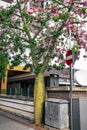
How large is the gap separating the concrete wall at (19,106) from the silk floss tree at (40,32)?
1426mm

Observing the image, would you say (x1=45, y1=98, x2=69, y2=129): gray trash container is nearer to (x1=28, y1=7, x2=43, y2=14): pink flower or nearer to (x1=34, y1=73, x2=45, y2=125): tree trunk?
(x1=34, y1=73, x2=45, y2=125): tree trunk

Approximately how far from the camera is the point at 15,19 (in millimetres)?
11211

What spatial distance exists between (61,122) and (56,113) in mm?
392

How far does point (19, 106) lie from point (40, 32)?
4327 mm

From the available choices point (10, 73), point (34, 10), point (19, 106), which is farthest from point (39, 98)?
point (10, 73)

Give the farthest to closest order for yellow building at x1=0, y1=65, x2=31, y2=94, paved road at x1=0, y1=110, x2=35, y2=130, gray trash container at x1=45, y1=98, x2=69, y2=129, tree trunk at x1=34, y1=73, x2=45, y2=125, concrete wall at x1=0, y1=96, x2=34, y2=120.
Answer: yellow building at x1=0, y1=65, x2=31, y2=94
concrete wall at x1=0, y1=96, x2=34, y2=120
tree trunk at x1=34, y1=73, x2=45, y2=125
paved road at x1=0, y1=110, x2=35, y2=130
gray trash container at x1=45, y1=98, x2=69, y2=129

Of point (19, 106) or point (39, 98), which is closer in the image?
point (39, 98)

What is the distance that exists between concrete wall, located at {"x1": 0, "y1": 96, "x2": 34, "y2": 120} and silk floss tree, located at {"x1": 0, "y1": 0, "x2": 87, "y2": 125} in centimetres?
143

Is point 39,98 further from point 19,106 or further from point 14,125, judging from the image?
point 19,106

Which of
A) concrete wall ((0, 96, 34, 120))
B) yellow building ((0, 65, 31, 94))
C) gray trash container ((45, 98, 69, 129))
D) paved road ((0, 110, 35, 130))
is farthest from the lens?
yellow building ((0, 65, 31, 94))

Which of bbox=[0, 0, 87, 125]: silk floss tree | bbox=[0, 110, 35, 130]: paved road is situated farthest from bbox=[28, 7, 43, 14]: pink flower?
bbox=[0, 110, 35, 130]: paved road

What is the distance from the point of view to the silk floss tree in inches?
397

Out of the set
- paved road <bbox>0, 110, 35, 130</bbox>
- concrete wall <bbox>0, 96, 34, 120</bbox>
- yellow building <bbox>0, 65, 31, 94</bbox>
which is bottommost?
paved road <bbox>0, 110, 35, 130</bbox>

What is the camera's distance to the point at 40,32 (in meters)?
11.4
